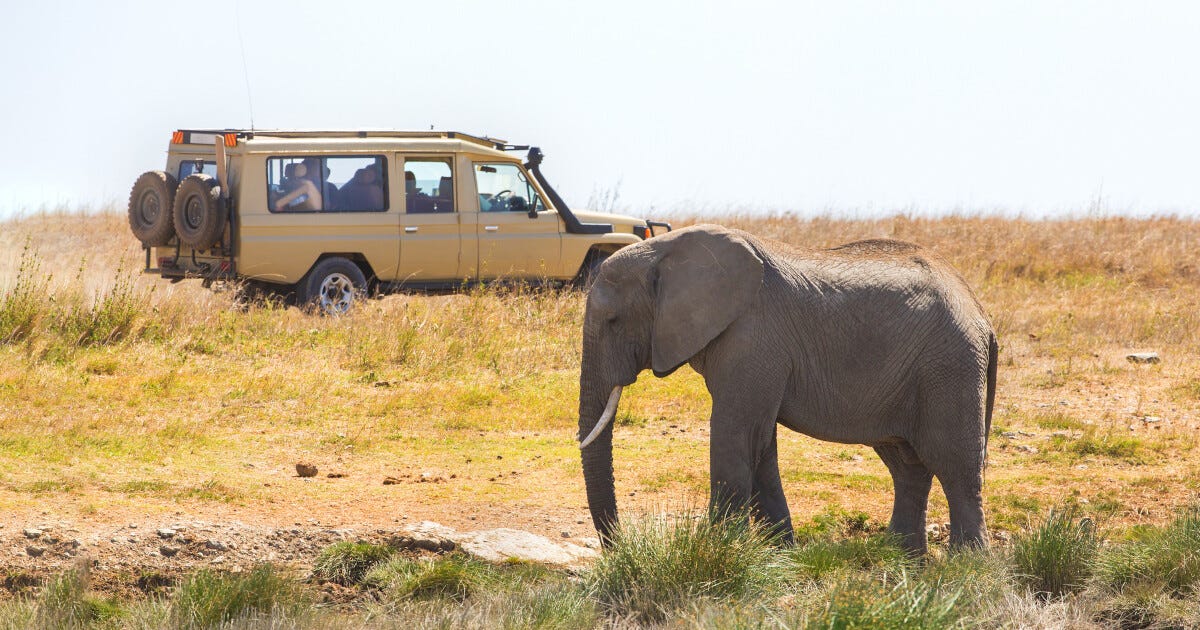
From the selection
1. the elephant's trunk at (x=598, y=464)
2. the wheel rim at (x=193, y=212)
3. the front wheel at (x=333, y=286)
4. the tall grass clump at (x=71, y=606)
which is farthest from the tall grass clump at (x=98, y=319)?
the elephant's trunk at (x=598, y=464)

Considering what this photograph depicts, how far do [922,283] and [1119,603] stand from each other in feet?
6.24

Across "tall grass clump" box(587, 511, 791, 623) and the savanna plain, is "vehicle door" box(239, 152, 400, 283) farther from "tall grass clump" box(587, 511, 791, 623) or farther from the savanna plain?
"tall grass clump" box(587, 511, 791, 623)

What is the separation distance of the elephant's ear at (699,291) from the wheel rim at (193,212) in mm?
9364

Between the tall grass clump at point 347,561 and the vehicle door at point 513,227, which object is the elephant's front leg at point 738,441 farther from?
the vehicle door at point 513,227

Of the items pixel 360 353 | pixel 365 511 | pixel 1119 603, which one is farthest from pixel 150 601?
pixel 360 353

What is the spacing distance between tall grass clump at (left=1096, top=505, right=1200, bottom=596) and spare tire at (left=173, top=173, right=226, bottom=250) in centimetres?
1075

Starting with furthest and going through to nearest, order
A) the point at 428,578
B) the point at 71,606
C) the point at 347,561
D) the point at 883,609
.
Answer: the point at 347,561
the point at 428,578
the point at 71,606
the point at 883,609

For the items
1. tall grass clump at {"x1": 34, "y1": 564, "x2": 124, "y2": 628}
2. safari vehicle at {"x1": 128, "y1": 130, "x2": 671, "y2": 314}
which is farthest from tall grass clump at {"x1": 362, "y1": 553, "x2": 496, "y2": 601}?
safari vehicle at {"x1": 128, "y1": 130, "x2": 671, "y2": 314}

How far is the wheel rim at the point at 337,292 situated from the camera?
15422 mm

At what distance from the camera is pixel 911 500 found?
7.48m

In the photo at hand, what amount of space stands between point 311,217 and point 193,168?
6.15 ft

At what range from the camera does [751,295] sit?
22.4ft

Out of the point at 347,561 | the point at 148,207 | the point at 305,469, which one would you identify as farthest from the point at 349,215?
the point at 347,561

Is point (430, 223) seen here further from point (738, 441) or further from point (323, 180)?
point (738, 441)
